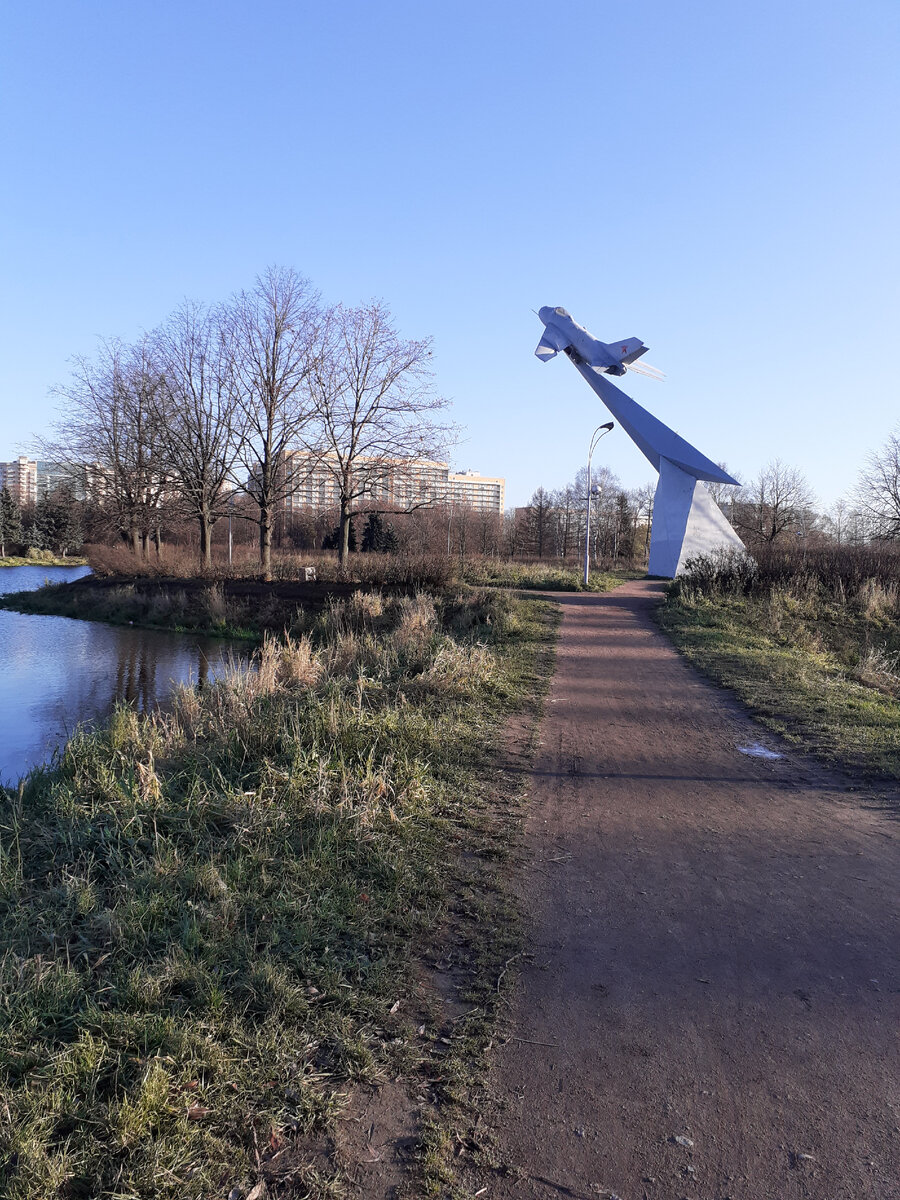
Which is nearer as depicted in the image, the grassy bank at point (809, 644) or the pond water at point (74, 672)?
the grassy bank at point (809, 644)

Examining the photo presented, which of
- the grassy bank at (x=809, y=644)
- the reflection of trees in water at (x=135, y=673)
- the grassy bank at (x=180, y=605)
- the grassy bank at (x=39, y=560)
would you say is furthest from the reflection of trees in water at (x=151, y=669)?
the grassy bank at (x=39, y=560)

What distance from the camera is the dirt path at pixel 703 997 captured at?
248 cm

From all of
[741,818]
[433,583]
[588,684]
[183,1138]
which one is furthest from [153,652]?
[183,1138]

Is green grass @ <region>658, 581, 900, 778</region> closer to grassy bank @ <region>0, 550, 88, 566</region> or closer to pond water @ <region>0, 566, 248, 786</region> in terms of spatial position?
pond water @ <region>0, 566, 248, 786</region>

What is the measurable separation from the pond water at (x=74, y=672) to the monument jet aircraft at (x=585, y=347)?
15.7 m

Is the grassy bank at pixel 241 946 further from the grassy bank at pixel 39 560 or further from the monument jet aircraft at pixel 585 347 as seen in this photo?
the grassy bank at pixel 39 560

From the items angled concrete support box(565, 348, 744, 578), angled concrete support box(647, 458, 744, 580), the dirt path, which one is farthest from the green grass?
angled concrete support box(565, 348, 744, 578)

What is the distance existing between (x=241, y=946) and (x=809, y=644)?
14809mm

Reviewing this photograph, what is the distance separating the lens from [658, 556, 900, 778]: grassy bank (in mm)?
8312

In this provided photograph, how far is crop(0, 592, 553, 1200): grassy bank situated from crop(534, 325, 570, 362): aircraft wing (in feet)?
73.7

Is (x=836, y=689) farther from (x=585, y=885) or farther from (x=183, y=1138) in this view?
(x=183, y=1138)

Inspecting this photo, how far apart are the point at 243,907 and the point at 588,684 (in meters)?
7.79

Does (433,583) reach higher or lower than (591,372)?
lower

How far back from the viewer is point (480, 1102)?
2.72 meters
